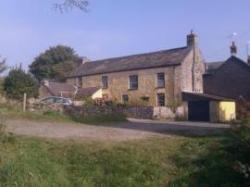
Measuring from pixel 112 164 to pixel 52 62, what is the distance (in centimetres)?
7620

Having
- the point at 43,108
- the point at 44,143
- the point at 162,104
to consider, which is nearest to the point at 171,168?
the point at 44,143

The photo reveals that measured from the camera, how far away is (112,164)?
1162 cm

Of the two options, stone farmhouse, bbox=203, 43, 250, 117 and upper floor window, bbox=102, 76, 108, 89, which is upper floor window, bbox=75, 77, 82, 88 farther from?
stone farmhouse, bbox=203, 43, 250, 117

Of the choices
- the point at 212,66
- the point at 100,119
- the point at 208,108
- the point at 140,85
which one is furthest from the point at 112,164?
the point at 212,66

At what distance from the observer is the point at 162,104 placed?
1983 inches

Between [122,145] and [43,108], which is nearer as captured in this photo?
[122,145]

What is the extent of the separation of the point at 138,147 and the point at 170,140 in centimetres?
191

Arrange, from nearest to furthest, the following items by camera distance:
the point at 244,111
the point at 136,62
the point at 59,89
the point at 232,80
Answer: the point at 244,111
the point at 232,80
the point at 136,62
the point at 59,89

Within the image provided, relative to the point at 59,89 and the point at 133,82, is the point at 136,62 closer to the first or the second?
the point at 133,82

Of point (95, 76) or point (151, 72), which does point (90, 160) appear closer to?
point (151, 72)

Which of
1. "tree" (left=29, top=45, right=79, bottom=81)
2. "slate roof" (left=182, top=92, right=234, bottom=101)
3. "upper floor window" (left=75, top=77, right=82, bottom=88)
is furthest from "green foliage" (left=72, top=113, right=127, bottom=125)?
"tree" (left=29, top=45, right=79, bottom=81)

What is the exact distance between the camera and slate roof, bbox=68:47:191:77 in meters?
50.8

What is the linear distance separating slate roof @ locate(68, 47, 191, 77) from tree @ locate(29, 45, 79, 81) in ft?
67.0

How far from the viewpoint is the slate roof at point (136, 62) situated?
167ft
